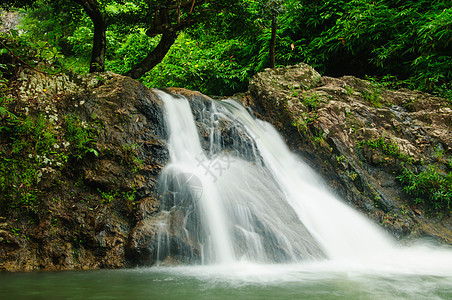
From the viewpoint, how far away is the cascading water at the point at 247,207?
4.05 metres

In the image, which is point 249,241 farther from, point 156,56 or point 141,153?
point 156,56

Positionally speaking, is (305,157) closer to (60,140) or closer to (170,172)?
(170,172)

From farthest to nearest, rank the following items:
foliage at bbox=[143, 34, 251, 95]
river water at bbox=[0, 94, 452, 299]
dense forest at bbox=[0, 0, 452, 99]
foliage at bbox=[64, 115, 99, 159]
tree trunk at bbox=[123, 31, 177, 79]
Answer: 1. foliage at bbox=[143, 34, 251, 95]
2. tree trunk at bbox=[123, 31, 177, 79]
3. dense forest at bbox=[0, 0, 452, 99]
4. foliage at bbox=[64, 115, 99, 159]
5. river water at bbox=[0, 94, 452, 299]

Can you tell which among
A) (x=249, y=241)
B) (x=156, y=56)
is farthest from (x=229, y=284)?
(x=156, y=56)

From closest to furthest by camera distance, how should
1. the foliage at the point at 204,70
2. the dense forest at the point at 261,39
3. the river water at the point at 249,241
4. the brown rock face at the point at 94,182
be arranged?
the river water at the point at 249,241
the brown rock face at the point at 94,182
the dense forest at the point at 261,39
the foliage at the point at 204,70

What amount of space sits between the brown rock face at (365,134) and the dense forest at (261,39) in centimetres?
127

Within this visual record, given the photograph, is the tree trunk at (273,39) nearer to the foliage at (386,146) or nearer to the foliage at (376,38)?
the foliage at (376,38)

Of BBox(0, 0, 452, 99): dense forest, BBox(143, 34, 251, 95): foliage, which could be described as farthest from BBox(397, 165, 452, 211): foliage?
BBox(143, 34, 251, 95): foliage

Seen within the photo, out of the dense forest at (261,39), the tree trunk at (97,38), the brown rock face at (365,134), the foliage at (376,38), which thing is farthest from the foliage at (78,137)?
the foliage at (376,38)

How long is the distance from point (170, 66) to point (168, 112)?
5202mm

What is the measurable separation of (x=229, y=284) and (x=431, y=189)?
4.66m

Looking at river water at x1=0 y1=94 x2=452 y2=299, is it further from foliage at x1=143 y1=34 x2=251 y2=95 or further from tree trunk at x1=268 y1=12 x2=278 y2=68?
foliage at x1=143 y1=34 x2=251 y2=95

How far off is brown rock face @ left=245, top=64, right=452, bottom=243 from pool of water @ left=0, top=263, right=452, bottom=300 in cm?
224

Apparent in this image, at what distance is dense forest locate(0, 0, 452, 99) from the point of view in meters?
6.78
